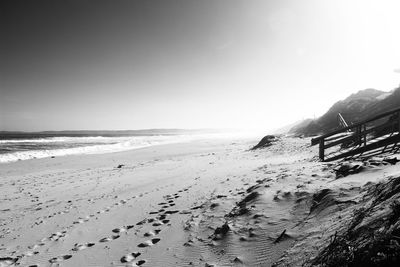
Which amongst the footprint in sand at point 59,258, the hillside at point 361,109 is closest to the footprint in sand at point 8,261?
the footprint in sand at point 59,258

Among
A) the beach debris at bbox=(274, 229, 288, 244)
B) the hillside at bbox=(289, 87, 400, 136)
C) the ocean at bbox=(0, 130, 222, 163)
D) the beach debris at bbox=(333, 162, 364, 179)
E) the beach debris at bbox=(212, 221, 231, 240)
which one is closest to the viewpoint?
the beach debris at bbox=(274, 229, 288, 244)

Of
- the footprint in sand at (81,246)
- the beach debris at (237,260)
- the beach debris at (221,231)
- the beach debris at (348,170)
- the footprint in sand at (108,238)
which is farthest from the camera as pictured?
the beach debris at (348,170)

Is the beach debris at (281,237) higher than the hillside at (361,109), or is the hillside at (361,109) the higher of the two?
the hillside at (361,109)

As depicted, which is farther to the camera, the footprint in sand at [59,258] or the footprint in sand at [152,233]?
the footprint in sand at [152,233]

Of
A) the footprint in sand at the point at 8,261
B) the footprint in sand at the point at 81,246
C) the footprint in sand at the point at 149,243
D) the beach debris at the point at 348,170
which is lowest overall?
the footprint in sand at the point at 8,261

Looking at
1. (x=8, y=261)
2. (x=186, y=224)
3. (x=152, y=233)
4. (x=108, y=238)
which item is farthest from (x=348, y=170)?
(x=8, y=261)

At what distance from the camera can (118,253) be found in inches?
191

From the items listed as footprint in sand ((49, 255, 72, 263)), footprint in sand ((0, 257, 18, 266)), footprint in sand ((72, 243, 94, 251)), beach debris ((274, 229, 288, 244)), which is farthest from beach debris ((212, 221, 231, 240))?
footprint in sand ((0, 257, 18, 266))

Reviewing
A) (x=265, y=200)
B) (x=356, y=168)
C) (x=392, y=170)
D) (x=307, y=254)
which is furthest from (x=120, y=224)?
(x=392, y=170)

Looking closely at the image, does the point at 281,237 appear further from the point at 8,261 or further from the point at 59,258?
the point at 8,261

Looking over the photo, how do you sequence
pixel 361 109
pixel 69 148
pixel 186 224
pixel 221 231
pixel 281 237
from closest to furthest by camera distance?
pixel 281 237 → pixel 221 231 → pixel 186 224 → pixel 361 109 → pixel 69 148

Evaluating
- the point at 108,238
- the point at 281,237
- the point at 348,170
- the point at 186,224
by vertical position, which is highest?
the point at 348,170

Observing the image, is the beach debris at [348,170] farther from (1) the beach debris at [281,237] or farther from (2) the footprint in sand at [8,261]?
(2) the footprint in sand at [8,261]

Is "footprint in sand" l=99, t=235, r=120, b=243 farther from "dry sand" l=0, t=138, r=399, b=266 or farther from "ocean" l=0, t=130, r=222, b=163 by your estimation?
"ocean" l=0, t=130, r=222, b=163
